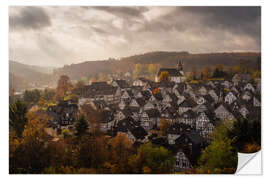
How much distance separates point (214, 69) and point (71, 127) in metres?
3.46

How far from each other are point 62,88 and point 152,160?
2.57 metres

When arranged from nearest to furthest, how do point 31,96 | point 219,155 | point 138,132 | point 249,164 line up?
point 219,155 → point 249,164 → point 138,132 → point 31,96

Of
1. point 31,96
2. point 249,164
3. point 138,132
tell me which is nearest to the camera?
point 249,164

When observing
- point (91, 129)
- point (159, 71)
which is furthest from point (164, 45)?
point (91, 129)

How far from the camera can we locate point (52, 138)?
4883 millimetres

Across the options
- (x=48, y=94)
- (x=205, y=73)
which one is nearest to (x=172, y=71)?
(x=205, y=73)

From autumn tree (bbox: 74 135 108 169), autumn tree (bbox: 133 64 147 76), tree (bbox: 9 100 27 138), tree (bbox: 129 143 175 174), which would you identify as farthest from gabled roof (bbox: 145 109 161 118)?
tree (bbox: 9 100 27 138)

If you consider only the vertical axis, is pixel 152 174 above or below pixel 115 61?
below

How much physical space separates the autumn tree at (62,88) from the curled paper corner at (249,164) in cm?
401

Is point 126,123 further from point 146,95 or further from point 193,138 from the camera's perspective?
point 193,138

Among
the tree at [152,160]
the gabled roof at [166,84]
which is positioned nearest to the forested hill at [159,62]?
the gabled roof at [166,84]

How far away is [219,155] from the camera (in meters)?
4.60

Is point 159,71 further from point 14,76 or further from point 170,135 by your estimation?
point 14,76

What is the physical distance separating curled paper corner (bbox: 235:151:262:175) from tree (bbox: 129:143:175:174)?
143 cm
